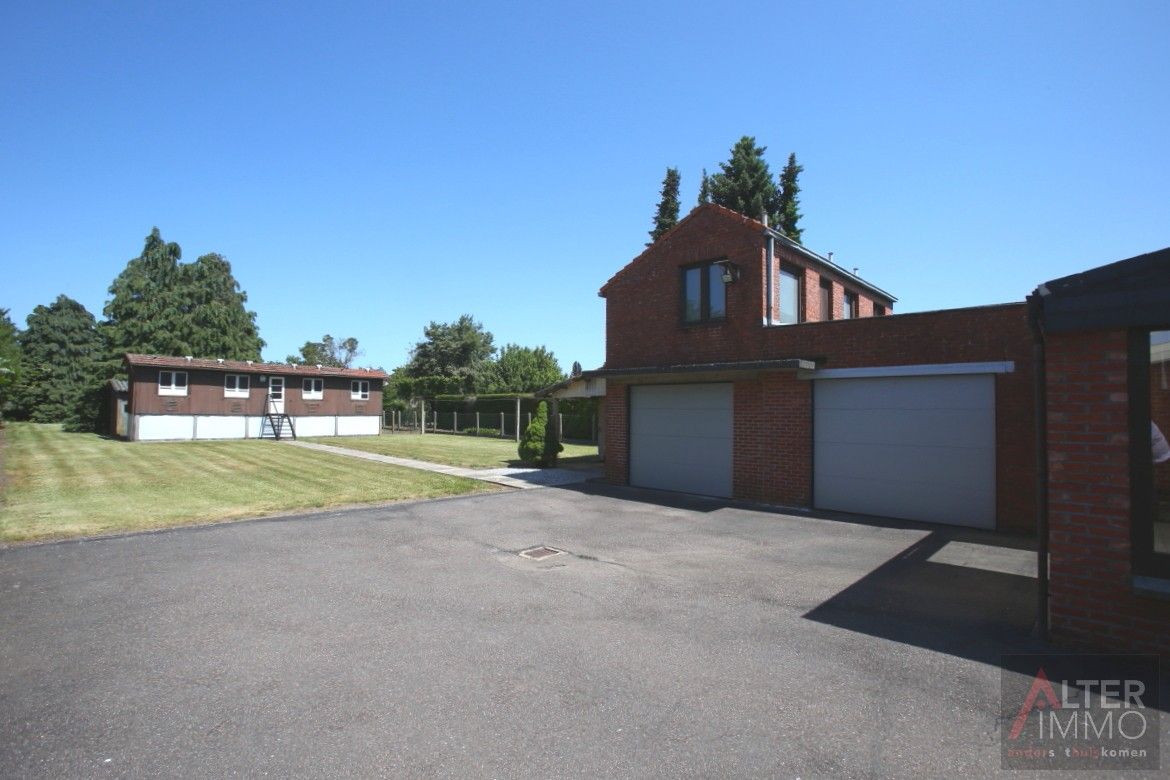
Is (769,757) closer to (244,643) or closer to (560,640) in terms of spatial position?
(560,640)

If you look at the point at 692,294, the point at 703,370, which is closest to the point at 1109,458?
the point at 703,370

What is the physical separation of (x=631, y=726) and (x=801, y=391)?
9.35m

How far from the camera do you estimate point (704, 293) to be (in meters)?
13.7

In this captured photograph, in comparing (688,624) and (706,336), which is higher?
(706,336)

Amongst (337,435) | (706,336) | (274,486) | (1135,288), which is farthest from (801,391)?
(337,435)

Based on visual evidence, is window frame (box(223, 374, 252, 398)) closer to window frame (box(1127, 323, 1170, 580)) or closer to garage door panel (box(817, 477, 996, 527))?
garage door panel (box(817, 477, 996, 527))

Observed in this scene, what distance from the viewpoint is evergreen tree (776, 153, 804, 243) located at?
33.5 metres

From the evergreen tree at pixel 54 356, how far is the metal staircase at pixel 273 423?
2178 cm

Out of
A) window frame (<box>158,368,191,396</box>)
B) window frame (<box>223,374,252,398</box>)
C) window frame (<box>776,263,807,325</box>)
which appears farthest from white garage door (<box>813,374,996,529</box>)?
window frame (<box>158,368,191,396</box>)

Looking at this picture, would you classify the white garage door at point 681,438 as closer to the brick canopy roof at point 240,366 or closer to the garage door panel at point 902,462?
the garage door panel at point 902,462

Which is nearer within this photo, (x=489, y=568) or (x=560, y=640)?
(x=560, y=640)

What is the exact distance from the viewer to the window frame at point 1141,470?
4.40 metres

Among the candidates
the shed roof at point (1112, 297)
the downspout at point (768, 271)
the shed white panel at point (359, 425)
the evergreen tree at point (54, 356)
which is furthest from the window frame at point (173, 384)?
the shed roof at point (1112, 297)

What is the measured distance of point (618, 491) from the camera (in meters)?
13.8
